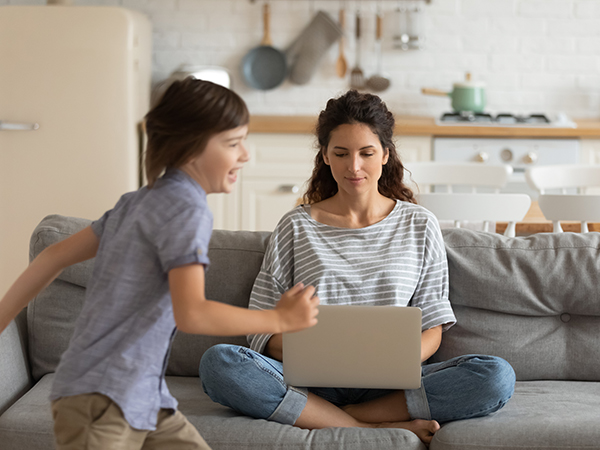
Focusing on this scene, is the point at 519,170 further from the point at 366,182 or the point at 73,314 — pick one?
the point at 73,314

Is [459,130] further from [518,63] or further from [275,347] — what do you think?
[275,347]

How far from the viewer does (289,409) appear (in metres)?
1.58

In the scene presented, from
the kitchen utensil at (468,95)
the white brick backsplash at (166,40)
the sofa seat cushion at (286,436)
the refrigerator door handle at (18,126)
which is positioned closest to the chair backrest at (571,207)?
the sofa seat cushion at (286,436)

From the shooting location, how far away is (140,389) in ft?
3.40

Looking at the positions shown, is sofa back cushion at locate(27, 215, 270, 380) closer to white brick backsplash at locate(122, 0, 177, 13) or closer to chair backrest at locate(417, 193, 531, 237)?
chair backrest at locate(417, 193, 531, 237)

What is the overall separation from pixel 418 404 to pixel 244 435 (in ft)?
1.34

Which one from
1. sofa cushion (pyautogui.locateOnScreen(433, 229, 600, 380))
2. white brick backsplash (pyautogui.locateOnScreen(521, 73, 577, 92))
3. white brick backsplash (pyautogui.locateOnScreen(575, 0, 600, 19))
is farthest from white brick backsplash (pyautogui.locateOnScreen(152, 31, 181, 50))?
sofa cushion (pyautogui.locateOnScreen(433, 229, 600, 380))

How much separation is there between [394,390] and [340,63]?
2.82 meters

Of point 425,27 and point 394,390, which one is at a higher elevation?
point 425,27

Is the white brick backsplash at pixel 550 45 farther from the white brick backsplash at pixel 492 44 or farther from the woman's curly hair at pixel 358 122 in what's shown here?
the woman's curly hair at pixel 358 122

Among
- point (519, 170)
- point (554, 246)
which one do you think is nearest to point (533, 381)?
point (554, 246)

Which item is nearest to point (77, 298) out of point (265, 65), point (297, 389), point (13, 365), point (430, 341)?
point (13, 365)

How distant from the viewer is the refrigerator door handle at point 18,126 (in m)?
3.44

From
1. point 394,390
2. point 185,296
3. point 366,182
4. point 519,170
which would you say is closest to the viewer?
point 185,296
